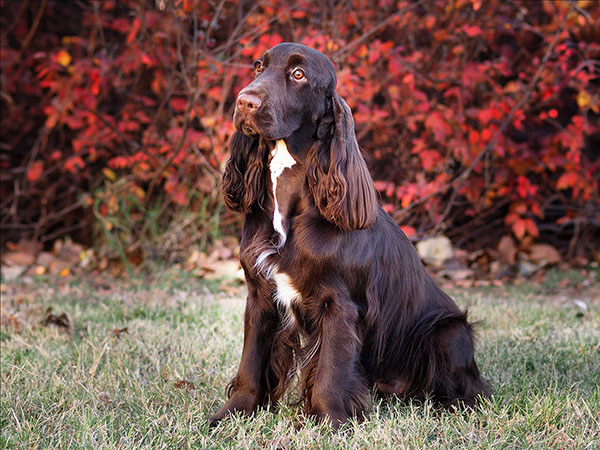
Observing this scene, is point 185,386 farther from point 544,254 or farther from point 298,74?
point 544,254

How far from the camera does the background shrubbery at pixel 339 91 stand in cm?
532

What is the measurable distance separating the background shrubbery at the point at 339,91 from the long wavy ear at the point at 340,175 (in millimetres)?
2496

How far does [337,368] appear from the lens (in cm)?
249

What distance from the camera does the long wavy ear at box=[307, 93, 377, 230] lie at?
2451 mm

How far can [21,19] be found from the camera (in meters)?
6.02

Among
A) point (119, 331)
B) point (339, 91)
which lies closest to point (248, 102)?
point (119, 331)

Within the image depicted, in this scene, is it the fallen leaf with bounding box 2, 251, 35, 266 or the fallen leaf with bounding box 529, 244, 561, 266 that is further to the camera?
the fallen leaf with bounding box 529, 244, 561, 266

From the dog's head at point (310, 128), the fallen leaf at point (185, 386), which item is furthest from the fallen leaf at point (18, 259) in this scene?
the dog's head at point (310, 128)

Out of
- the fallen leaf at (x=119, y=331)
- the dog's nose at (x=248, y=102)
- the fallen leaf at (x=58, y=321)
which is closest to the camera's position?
the dog's nose at (x=248, y=102)

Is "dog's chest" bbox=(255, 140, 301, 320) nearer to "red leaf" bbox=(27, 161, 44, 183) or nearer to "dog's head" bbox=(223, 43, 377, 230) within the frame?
"dog's head" bbox=(223, 43, 377, 230)

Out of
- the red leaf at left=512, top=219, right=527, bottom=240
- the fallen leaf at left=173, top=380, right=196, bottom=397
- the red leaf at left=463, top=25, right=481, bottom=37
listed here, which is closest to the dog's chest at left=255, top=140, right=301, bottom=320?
the fallen leaf at left=173, top=380, right=196, bottom=397

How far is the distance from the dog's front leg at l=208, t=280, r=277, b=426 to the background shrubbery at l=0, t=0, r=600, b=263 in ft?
8.68

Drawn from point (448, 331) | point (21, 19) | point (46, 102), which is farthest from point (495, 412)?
point (21, 19)

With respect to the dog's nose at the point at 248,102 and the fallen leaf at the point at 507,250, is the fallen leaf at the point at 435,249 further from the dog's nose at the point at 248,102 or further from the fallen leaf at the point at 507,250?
the dog's nose at the point at 248,102
